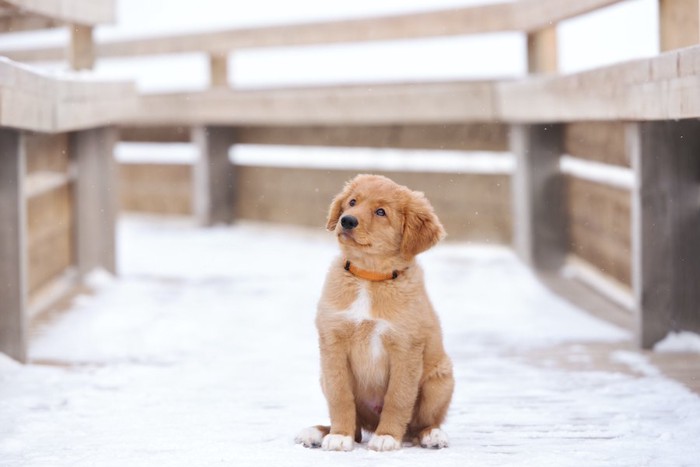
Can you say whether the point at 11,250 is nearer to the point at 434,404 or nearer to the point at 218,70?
the point at 434,404

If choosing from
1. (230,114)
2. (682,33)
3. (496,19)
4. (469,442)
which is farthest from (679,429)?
(230,114)

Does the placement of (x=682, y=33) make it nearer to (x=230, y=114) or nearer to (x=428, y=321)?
(x=428, y=321)

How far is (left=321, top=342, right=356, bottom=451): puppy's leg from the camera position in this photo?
3.57m

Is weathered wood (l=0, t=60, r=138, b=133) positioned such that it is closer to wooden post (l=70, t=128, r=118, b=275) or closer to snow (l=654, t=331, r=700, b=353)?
wooden post (l=70, t=128, r=118, b=275)

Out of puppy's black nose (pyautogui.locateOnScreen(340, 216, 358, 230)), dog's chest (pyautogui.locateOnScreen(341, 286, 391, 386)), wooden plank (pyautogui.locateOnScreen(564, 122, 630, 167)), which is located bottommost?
dog's chest (pyautogui.locateOnScreen(341, 286, 391, 386))

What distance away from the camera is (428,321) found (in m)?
3.62

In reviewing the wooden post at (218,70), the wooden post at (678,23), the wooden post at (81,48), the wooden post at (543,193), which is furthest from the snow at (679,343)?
the wooden post at (218,70)

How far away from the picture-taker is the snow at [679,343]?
546 centimetres

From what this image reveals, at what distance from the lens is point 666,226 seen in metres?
5.51

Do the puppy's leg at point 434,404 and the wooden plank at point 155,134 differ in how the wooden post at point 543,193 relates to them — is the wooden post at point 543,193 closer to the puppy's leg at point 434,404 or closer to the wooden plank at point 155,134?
the wooden plank at point 155,134

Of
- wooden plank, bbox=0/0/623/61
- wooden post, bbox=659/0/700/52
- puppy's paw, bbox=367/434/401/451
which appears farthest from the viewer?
wooden plank, bbox=0/0/623/61

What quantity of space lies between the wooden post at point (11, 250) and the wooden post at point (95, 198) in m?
2.53

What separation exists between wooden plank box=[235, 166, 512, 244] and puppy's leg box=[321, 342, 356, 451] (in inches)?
231

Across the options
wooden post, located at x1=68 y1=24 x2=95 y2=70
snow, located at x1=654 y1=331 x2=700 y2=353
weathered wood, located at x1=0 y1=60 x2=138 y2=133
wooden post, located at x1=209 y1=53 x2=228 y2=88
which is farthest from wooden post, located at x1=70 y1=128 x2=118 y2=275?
snow, located at x1=654 y1=331 x2=700 y2=353
